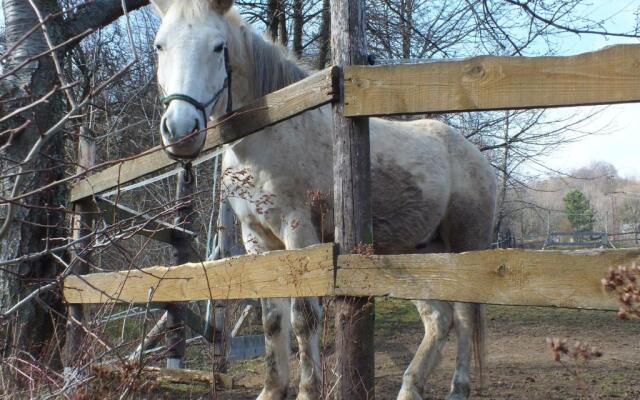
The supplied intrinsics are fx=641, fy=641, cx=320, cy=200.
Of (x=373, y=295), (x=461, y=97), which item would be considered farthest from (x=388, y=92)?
(x=373, y=295)

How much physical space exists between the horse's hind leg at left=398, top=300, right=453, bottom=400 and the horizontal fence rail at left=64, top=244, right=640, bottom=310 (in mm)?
1909

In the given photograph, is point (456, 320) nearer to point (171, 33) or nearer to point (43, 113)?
point (171, 33)

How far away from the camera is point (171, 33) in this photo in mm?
3670

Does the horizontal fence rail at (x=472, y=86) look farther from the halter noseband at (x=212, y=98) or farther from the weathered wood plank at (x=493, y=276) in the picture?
the weathered wood plank at (x=493, y=276)

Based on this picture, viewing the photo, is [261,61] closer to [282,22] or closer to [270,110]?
[270,110]

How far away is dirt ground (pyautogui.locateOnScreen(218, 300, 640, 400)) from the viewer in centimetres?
533

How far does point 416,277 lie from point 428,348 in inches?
104

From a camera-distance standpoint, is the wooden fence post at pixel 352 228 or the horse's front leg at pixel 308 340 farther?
the horse's front leg at pixel 308 340

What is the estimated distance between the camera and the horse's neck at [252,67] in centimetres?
414

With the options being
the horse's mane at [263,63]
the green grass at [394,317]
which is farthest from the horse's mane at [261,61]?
the green grass at [394,317]

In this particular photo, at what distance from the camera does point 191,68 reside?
3516mm

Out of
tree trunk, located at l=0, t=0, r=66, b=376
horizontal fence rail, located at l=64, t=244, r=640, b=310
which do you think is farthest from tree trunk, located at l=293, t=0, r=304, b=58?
horizontal fence rail, located at l=64, t=244, r=640, b=310

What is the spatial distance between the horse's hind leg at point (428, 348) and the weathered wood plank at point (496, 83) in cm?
250

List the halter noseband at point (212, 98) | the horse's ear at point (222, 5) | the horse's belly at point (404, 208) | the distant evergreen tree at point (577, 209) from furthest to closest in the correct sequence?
the distant evergreen tree at point (577, 209) → the horse's belly at point (404, 208) → the horse's ear at point (222, 5) → the halter noseband at point (212, 98)
